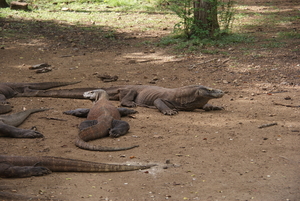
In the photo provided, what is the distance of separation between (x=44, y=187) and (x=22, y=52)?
7272 millimetres

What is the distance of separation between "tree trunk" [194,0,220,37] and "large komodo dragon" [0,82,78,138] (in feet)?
13.7

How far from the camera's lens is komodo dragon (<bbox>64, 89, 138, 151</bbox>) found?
446cm

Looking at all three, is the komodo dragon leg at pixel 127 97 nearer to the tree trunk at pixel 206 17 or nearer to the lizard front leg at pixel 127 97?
the lizard front leg at pixel 127 97

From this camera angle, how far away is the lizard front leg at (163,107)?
5966 mm

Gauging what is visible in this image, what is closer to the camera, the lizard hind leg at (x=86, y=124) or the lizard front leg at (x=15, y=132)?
the lizard front leg at (x=15, y=132)

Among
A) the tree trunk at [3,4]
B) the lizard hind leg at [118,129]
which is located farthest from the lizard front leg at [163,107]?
the tree trunk at [3,4]

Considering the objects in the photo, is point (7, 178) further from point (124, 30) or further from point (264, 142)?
point (124, 30)

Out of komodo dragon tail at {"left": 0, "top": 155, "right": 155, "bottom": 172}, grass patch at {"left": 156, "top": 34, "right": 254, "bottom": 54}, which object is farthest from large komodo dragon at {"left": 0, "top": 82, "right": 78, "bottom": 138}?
grass patch at {"left": 156, "top": 34, "right": 254, "bottom": 54}

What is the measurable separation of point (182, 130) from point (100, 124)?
1077 millimetres

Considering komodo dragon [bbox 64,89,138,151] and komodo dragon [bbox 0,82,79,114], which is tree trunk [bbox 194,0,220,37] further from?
komodo dragon [bbox 64,89,138,151]

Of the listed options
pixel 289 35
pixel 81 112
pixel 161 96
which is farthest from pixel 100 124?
pixel 289 35

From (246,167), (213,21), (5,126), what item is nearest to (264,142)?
(246,167)

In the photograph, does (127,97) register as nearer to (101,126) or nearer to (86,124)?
(86,124)

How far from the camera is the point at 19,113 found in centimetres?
536
